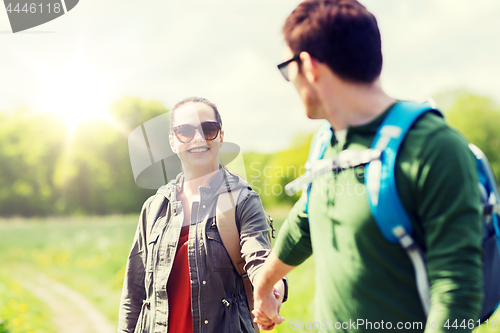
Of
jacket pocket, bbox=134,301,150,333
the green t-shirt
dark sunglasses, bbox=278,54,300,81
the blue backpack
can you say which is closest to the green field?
jacket pocket, bbox=134,301,150,333

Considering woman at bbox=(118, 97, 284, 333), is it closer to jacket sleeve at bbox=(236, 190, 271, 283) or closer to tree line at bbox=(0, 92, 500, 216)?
jacket sleeve at bbox=(236, 190, 271, 283)

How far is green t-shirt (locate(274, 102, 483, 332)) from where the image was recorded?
3.20ft

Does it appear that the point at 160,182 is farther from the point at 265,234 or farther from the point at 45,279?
the point at 45,279

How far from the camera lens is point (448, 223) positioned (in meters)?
0.98

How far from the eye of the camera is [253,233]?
6.57 feet

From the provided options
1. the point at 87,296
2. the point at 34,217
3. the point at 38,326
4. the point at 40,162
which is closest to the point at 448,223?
the point at 38,326

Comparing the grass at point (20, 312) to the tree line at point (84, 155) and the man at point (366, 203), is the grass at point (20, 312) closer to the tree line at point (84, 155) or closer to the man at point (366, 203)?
the man at point (366, 203)

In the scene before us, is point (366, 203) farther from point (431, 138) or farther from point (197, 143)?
point (197, 143)

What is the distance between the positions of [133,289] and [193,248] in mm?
519

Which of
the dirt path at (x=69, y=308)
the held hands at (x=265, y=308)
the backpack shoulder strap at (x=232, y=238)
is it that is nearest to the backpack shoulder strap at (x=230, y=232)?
the backpack shoulder strap at (x=232, y=238)

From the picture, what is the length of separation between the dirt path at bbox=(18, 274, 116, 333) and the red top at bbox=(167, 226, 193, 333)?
3.87 meters

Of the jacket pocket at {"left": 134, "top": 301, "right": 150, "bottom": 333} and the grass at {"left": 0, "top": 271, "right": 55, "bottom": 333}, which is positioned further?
the grass at {"left": 0, "top": 271, "right": 55, "bottom": 333}

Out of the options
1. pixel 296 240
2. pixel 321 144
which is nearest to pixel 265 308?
pixel 296 240

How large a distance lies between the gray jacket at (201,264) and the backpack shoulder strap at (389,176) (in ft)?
3.03
